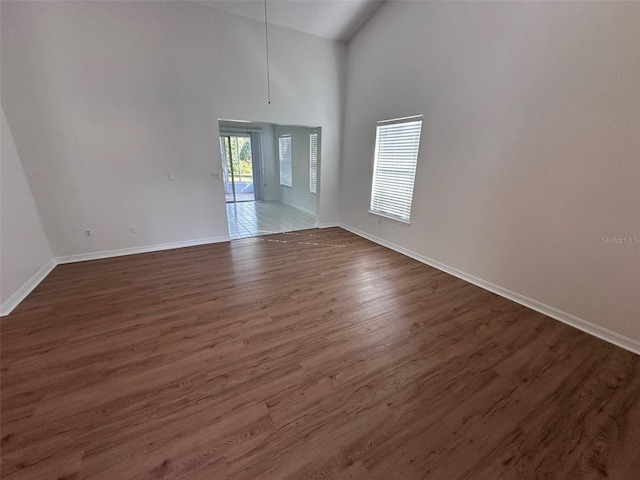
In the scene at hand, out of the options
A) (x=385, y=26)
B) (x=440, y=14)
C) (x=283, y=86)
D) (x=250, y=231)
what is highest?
(x=385, y=26)

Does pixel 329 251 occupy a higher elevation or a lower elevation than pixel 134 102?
lower

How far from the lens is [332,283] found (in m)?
3.07

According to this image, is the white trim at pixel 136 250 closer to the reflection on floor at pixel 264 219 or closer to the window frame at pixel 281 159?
the reflection on floor at pixel 264 219

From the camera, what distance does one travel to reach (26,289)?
9.10 feet

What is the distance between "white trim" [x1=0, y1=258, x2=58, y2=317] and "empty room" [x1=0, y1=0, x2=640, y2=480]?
0.03 meters

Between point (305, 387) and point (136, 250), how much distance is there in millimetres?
3736

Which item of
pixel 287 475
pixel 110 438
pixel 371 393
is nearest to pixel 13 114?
pixel 110 438

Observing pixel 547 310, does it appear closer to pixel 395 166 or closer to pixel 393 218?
pixel 393 218

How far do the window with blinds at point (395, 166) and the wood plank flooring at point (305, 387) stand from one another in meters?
1.67

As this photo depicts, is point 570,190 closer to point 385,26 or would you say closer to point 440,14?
point 440,14

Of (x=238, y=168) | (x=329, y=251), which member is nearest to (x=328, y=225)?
(x=329, y=251)

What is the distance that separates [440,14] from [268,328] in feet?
13.7

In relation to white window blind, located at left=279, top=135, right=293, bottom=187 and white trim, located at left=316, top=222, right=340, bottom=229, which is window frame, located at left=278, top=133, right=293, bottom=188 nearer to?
white window blind, located at left=279, top=135, right=293, bottom=187

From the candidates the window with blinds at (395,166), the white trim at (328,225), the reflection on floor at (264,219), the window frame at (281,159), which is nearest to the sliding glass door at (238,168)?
the reflection on floor at (264,219)
